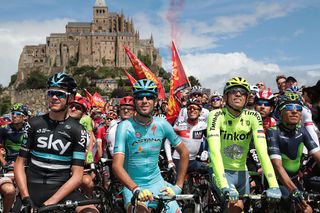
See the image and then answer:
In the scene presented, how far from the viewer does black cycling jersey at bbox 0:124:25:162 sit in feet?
33.2

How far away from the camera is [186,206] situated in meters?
7.09

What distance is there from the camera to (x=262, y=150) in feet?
21.0

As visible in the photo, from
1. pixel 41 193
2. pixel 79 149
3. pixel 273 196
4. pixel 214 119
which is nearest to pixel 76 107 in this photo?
pixel 79 149

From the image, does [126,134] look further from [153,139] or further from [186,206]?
[186,206]

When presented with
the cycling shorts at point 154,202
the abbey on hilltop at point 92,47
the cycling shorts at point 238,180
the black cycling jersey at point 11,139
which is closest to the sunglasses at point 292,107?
the cycling shorts at point 238,180

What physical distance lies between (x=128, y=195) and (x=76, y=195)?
0.78m

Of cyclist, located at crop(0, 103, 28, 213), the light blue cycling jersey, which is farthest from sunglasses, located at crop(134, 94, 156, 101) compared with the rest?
cyclist, located at crop(0, 103, 28, 213)

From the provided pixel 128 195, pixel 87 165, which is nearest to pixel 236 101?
pixel 128 195

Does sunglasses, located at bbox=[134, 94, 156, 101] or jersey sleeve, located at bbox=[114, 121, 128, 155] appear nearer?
jersey sleeve, located at bbox=[114, 121, 128, 155]

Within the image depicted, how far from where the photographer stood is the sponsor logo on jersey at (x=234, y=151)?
6805mm

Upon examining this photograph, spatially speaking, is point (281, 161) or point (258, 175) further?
point (258, 175)

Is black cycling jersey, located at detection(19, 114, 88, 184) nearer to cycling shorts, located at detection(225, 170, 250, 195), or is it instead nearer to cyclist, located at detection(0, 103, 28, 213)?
cycling shorts, located at detection(225, 170, 250, 195)

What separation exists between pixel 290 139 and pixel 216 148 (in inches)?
50.7

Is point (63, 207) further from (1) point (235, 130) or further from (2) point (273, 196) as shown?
(1) point (235, 130)
